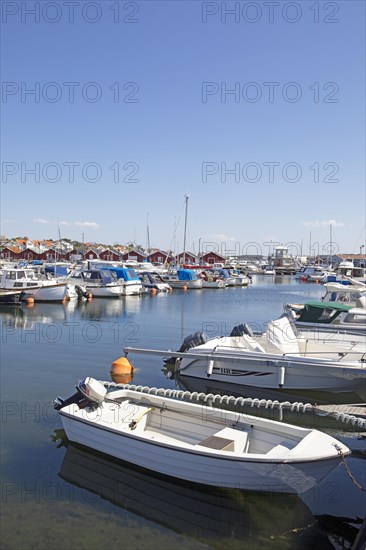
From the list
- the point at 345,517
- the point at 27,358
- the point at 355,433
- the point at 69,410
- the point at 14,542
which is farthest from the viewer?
the point at 27,358

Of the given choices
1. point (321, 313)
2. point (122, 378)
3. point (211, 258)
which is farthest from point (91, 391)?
point (211, 258)

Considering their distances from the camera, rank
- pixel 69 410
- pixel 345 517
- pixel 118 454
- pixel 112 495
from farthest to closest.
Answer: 1. pixel 69 410
2. pixel 118 454
3. pixel 112 495
4. pixel 345 517

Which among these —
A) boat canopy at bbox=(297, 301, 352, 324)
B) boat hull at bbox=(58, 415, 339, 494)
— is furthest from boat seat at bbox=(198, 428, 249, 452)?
boat canopy at bbox=(297, 301, 352, 324)

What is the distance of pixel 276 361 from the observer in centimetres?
1352

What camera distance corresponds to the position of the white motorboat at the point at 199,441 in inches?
295

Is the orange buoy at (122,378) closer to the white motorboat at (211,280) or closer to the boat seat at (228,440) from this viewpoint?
the boat seat at (228,440)

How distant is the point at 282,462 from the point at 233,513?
48.7 inches

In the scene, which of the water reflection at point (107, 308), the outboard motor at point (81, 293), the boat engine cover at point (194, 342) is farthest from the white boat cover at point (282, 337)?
the outboard motor at point (81, 293)

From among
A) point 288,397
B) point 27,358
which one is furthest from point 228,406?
point 27,358

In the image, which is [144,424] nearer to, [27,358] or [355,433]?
[355,433]

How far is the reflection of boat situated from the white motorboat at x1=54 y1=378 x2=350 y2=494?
24 centimetres

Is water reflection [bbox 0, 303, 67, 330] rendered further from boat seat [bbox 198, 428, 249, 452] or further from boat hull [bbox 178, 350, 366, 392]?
boat seat [bbox 198, 428, 249, 452]

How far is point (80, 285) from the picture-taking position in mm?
42469

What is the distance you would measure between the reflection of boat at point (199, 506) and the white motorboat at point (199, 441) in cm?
24
